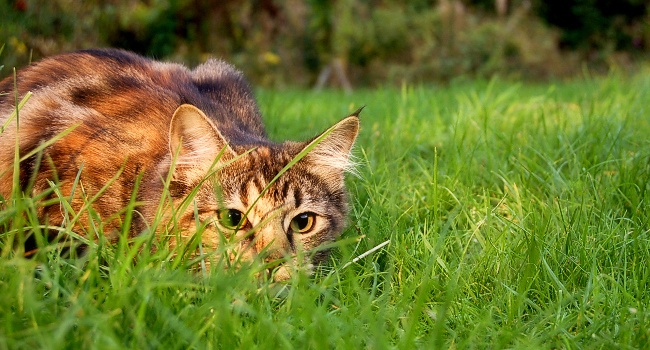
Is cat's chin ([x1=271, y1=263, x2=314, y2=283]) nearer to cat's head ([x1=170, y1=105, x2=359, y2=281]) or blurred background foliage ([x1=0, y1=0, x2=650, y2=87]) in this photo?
cat's head ([x1=170, y1=105, x2=359, y2=281])

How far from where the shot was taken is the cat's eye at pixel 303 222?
6.56 ft

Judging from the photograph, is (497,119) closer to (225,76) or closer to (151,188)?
(225,76)

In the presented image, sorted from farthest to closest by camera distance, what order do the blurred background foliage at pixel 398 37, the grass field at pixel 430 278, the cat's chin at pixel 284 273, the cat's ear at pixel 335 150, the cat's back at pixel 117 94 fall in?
the blurred background foliage at pixel 398 37 < the cat's back at pixel 117 94 < the cat's ear at pixel 335 150 < the cat's chin at pixel 284 273 < the grass field at pixel 430 278

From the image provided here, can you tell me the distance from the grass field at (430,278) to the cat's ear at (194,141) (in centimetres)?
39

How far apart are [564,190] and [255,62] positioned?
8.01 m

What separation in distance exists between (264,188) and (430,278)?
21.6 inches

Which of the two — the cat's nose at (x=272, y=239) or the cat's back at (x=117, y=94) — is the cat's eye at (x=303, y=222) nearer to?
the cat's nose at (x=272, y=239)

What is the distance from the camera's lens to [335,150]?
2.22 m

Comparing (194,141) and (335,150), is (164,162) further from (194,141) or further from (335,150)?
(335,150)

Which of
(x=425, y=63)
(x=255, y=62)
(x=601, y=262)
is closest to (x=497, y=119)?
(x=601, y=262)

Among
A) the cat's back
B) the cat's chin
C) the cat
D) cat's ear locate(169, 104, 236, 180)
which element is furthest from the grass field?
the cat's back

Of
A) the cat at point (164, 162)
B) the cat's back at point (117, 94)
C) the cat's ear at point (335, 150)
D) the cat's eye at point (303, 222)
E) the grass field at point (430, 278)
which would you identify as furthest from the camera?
the cat's back at point (117, 94)

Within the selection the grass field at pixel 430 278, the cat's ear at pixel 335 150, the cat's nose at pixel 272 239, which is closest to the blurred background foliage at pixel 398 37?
the grass field at pixel 430 278

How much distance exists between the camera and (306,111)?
5.06 m
